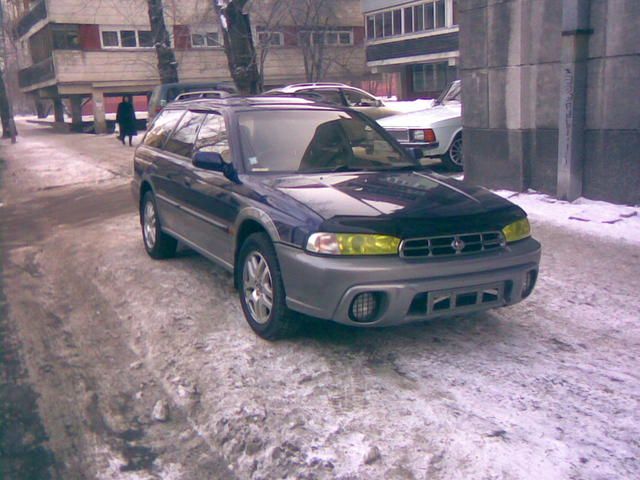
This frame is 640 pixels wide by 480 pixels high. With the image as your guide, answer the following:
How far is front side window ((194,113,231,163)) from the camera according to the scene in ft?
18.5

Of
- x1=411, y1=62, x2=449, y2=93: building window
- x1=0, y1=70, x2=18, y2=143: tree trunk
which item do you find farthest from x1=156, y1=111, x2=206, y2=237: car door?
x1=411, y1=62, x2=449, y2=93: building window

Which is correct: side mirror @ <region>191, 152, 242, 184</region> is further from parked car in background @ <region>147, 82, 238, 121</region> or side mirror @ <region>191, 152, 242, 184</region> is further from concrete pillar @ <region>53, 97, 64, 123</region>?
concrete pillar @ <region>53, 97, 64, 123</region>

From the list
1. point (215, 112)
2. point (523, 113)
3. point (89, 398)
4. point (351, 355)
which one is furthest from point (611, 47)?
point (89, 398)

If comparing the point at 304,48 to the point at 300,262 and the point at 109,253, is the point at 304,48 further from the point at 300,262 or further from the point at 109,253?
the point at 300,262

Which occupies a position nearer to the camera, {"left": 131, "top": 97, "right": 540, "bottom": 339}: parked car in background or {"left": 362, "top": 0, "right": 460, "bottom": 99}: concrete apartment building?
{"left": 131, "top": 97, "right": 540, "bottom": 339}: parked car in background

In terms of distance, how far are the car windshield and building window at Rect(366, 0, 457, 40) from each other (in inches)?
1324

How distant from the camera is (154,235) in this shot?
287 inches

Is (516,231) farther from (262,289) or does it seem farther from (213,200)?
(213,200)

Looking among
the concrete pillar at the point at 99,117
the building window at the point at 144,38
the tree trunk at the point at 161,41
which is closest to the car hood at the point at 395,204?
the tree trunk at the point at 161,41

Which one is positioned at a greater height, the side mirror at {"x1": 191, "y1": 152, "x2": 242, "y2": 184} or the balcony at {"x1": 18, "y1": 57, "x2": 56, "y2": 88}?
the balcony at {"x1": 18, "y1": 57, "x2": 56, "y2": 88}

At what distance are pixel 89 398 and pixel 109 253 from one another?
3.84m

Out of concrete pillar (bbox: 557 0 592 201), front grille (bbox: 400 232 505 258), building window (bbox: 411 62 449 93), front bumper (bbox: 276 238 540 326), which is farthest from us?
building window (bbox: 411 62 449 93)

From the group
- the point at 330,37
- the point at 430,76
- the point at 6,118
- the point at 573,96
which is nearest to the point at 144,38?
the point at 6,118

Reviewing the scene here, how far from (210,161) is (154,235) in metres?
2.22
